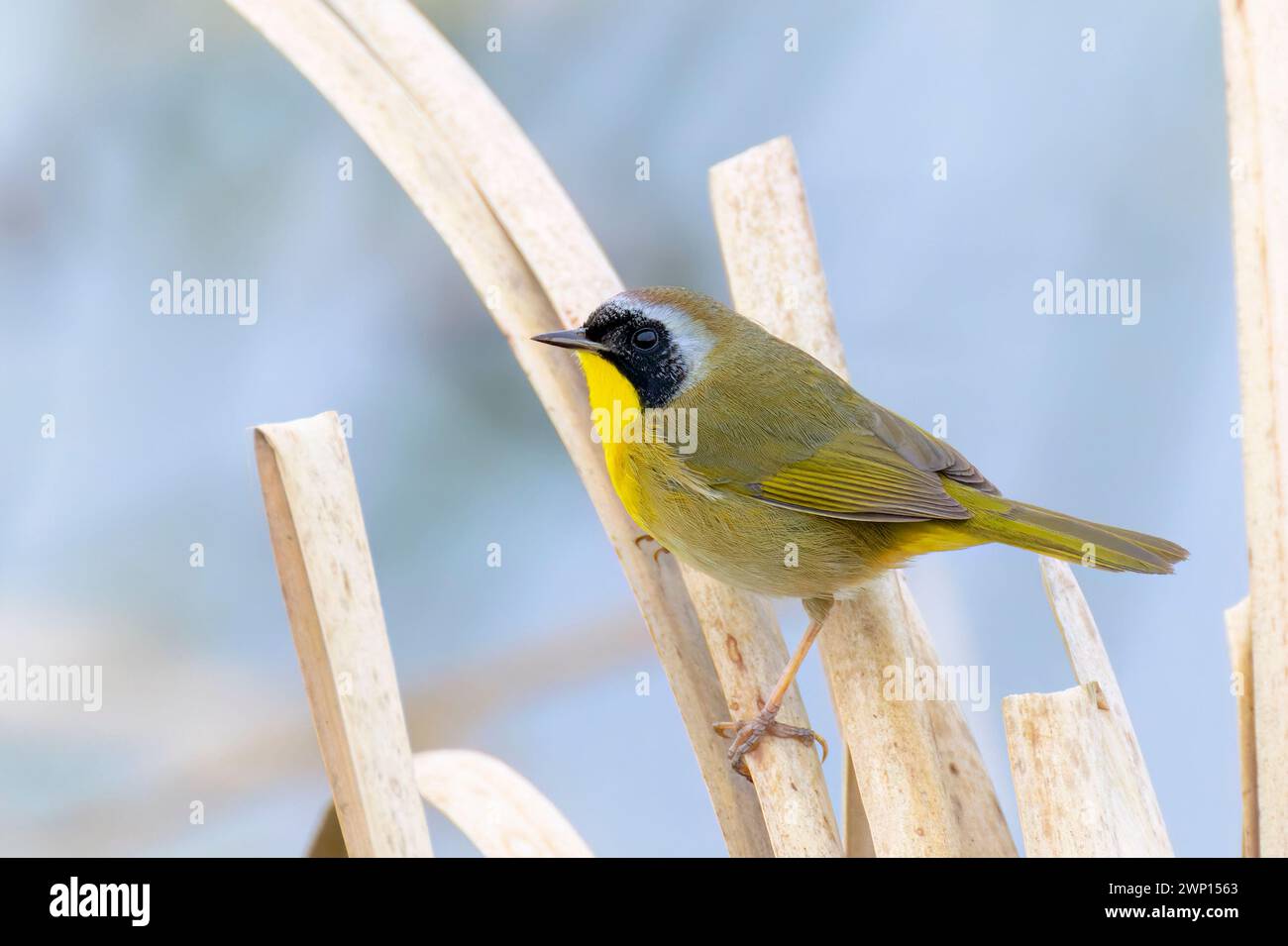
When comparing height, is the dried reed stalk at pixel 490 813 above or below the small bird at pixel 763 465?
below

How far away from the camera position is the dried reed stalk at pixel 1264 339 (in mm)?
A: 1868

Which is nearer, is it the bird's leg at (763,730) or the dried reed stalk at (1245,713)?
the dried reed stalk at (1245,713)

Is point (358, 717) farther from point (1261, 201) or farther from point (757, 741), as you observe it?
point (1261, 201)

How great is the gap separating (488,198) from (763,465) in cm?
86

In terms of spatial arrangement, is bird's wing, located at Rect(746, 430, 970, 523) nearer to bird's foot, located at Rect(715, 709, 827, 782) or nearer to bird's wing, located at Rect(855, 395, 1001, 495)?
bird's wing, located at Rect(855, 395, 1001, 495)

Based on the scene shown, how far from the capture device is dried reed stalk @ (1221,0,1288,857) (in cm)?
187

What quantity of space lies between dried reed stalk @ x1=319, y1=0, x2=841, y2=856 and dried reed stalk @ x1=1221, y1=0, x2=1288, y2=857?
0.88m

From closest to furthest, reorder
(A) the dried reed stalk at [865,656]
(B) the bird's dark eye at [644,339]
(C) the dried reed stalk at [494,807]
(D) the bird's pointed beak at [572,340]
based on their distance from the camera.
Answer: (A) the dried reed stalk at [865,656] → (C) the dried reed stalk at [494,807] → (D) the bird's pointed beak at [572,340] → (B) the bird's dark eye at [644,339]

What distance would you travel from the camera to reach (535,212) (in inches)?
104

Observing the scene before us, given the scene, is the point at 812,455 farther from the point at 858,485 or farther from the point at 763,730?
the point at 763,730

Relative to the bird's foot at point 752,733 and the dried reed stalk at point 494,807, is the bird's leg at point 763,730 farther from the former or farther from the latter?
the dried reed stalk at point 494,807

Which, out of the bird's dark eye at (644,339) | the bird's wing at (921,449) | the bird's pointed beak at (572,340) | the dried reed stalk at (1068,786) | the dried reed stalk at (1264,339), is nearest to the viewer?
the dried reed stalk at (1068,786)

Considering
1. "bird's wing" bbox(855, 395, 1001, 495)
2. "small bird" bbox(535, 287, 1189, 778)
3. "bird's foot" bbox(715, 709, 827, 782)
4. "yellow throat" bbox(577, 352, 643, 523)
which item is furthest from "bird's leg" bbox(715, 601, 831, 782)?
"bird's wing" bbox(855, 395, 1001, 495)

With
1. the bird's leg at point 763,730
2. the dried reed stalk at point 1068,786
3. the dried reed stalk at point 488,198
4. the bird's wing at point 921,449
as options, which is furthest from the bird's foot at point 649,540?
the dried reed stalk at point 1068,786
